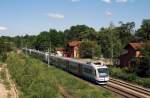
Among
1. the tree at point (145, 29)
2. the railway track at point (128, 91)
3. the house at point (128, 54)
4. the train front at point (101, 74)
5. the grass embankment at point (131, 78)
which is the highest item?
the tree at point (145, 29)

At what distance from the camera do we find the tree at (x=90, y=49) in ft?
275

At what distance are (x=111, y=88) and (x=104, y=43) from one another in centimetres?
5110

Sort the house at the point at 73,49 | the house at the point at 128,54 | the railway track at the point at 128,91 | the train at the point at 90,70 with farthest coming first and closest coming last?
the house at the point at 73,49 < the house at the point at 128,54 < the train at the point at 90,70 < the railway track at the point at 128,91

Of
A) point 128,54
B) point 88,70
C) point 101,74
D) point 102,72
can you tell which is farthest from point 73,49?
point 101,74

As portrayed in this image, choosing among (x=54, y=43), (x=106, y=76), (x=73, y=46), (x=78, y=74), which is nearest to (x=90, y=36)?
(x=73, y=46)

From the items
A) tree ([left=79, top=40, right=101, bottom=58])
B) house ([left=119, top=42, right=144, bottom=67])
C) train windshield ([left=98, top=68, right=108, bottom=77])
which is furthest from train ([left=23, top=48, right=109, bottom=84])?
tree ([left=79, top=40, right=101, bottom=58])

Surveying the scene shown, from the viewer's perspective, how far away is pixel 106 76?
3997 centimetres

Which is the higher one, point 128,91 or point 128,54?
point 128,54

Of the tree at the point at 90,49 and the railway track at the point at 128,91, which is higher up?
the tree at the point at 90,49

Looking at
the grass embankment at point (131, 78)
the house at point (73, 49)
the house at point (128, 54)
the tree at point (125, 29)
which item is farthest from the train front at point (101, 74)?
the tree at point (125, 29)

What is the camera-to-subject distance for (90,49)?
8469 centimetres

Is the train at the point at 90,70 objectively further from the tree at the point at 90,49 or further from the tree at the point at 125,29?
the tree at the point at 125,29

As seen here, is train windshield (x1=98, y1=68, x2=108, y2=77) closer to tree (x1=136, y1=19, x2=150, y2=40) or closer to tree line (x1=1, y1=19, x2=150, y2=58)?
tree line (x1=1, y1=19, x2=150, y2=58)

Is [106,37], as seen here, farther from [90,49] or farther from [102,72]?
[102,72]
